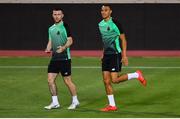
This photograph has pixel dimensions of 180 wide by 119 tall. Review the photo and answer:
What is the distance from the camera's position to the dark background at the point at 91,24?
3284 cm

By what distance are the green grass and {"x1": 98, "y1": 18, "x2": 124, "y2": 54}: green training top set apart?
50.3 inches

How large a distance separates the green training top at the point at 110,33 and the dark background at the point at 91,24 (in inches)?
761

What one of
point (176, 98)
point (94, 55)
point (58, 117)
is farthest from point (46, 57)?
point (58, 117)

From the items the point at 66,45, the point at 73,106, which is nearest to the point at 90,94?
the point at 73,106

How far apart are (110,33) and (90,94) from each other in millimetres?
3042

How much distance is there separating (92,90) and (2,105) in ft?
10.9

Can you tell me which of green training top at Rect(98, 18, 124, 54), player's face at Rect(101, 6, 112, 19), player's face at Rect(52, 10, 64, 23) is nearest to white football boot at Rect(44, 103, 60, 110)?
green training top at Rect(98, 18, 124, 54)

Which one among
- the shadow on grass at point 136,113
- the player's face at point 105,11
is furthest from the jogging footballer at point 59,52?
the player's face at point 105,11

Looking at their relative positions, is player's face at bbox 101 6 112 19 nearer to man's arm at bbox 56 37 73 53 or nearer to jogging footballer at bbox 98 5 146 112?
jogging footballer at bbox 98 5 146 112

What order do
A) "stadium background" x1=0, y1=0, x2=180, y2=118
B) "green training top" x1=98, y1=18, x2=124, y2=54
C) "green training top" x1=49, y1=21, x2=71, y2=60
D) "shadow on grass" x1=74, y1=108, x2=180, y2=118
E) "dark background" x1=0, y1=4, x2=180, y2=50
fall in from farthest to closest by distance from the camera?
"dark background" x1=0, y1=4, x2=180, y2=50 → "stadium background" x1=0, y1=0, x2=180, y2=118 → "green training top" x1=49, y1=21, x2=71, y2=60 → "green training top" x1=98, y1=18, x2=124, y2=54 → "shadow on grass" x1=74, y1=108, x2=180, y2=118

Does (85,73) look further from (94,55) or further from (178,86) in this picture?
(94,55)

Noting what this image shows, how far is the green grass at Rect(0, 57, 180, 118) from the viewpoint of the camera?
1318 cm

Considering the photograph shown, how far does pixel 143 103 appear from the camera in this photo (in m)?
14.4

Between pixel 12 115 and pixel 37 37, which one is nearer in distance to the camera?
pixel 12 115
